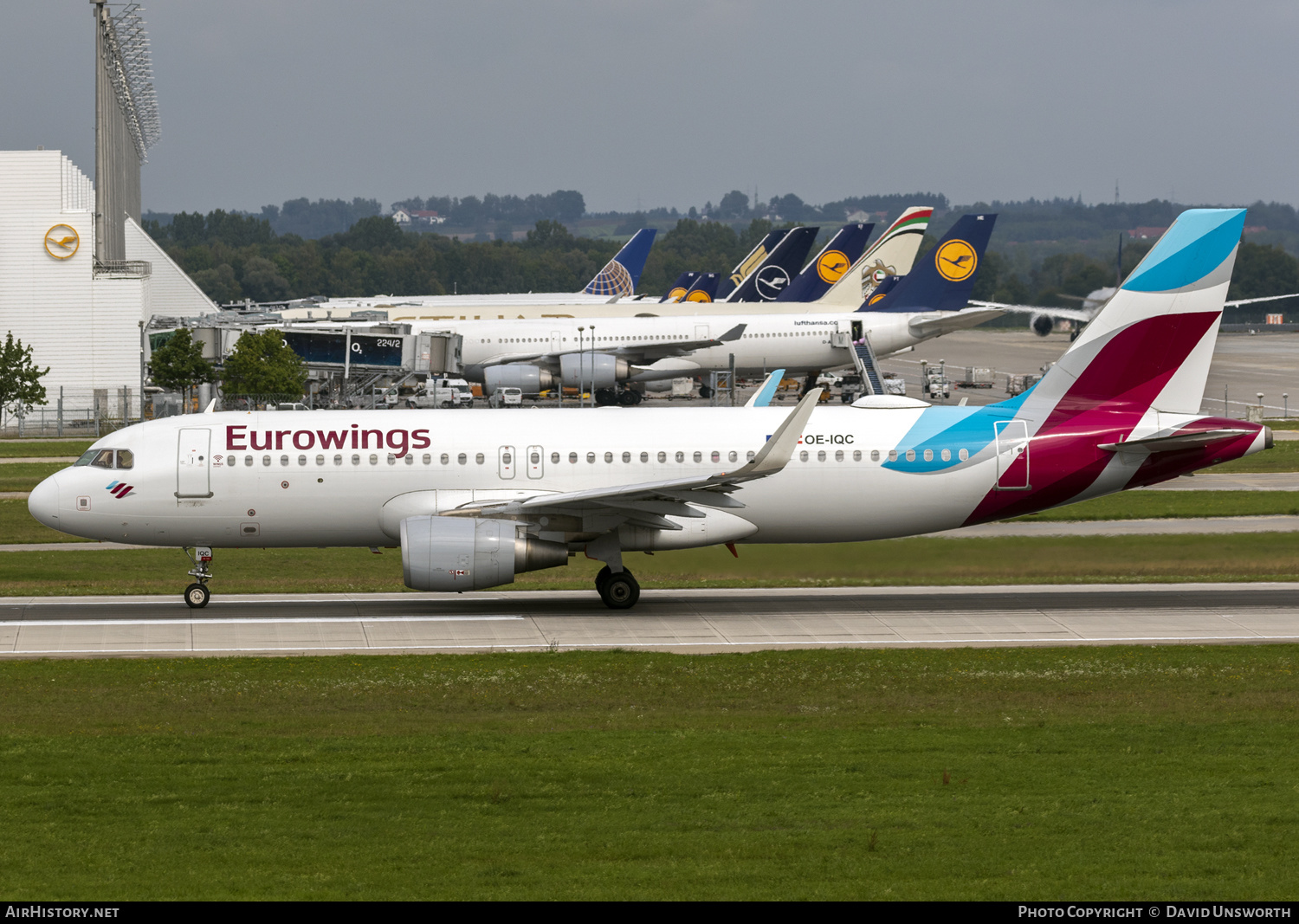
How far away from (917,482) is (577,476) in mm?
7131

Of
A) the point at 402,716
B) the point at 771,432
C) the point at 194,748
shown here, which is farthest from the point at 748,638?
the point at 194,748

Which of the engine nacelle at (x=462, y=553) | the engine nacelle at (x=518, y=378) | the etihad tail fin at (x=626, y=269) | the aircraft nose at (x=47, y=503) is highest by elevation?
the etihad tail fin at (x=626, y=269)

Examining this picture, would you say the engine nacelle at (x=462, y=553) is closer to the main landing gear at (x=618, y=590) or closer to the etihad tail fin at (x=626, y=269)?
the main landing gear at (x=618, y=590)

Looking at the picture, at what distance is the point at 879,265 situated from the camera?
327ft

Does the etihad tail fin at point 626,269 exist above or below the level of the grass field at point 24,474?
above

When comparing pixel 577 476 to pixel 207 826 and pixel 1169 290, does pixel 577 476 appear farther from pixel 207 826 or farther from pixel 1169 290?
pixel 207 826

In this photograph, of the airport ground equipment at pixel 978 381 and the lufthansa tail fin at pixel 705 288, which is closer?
the airport ground equipment at pixel 978 381

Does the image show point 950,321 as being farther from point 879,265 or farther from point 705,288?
point 705,288

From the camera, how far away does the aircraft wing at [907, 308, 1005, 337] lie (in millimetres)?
84312

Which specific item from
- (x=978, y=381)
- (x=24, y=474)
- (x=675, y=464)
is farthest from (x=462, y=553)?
(x=978, y=381)

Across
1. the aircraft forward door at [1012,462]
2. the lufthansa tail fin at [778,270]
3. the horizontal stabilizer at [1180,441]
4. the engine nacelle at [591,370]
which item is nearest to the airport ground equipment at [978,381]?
the lufthansa tail fin at [778,270]

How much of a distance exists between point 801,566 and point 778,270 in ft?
322

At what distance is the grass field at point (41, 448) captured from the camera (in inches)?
Result: 2685

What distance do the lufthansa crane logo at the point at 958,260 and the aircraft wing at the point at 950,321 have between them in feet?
7.20
